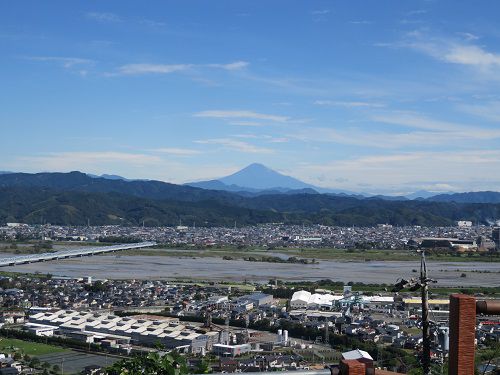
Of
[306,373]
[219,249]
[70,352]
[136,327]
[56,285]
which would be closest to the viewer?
[306,373]

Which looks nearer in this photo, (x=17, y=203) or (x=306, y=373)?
(x=306, y=373)

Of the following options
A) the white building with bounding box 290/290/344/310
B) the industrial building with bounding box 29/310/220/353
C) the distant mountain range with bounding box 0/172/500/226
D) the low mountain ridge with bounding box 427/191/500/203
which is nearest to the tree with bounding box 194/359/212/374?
the industrial building with bounding box 29/310/220/353

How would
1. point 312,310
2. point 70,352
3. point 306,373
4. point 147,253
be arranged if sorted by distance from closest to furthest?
point 306,373
point 70,352
point 312,310
point 147,253

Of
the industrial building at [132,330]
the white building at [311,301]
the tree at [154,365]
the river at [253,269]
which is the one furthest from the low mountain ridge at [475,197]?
the tree at [154,365]

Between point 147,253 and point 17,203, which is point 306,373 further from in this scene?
point 17,203

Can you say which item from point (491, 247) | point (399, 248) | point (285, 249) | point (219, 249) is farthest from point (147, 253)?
point (491, 247)

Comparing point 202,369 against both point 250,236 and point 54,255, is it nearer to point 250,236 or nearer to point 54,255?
point 54,255
